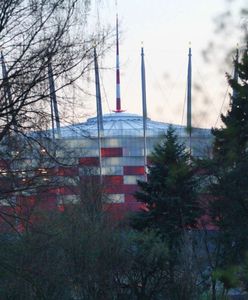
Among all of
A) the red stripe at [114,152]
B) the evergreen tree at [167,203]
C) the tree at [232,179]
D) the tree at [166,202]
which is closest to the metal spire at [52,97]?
the tree at [232,179]

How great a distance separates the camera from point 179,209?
21766 millimetres

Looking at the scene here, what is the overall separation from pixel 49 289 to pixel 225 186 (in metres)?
4.22

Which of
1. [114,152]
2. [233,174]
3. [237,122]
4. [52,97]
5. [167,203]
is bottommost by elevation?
[114,152]

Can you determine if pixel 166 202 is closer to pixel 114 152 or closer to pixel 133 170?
pixel 133 170

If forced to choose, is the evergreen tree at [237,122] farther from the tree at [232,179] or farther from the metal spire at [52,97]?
the metal spire at [52,97]

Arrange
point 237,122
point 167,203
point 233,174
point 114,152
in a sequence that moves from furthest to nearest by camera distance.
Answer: point 114,152 → point 167,203 → point 233,174 → point 237,122

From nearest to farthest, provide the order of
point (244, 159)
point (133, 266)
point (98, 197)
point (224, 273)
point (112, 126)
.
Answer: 1. point (224, 273)
2. point (244, 159)
3. point (133, 266)
4. point (98, 197)
5. point (112, 126)

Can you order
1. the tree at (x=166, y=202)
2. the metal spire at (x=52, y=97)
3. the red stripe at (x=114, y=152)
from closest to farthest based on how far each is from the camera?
the metal spire at (x=52, y=97) < the tree at (x=166, y=202) < the red stripe at (x=114, y=152)

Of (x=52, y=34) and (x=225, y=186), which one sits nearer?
(x=52, y=34)

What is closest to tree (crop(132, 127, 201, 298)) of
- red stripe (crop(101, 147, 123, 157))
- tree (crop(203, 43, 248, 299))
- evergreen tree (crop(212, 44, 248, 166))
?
tree (crop(203, 43, 248, 299))

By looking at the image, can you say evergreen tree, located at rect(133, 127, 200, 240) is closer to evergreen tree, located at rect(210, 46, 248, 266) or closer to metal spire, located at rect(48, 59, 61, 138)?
evergreen tree, located at rect(210, 46, 248, 266)

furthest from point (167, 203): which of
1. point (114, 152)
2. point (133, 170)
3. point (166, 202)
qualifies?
point (114, 152)

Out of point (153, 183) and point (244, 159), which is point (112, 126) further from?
point (244, 159)

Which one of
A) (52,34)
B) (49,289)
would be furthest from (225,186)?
(52,34)
